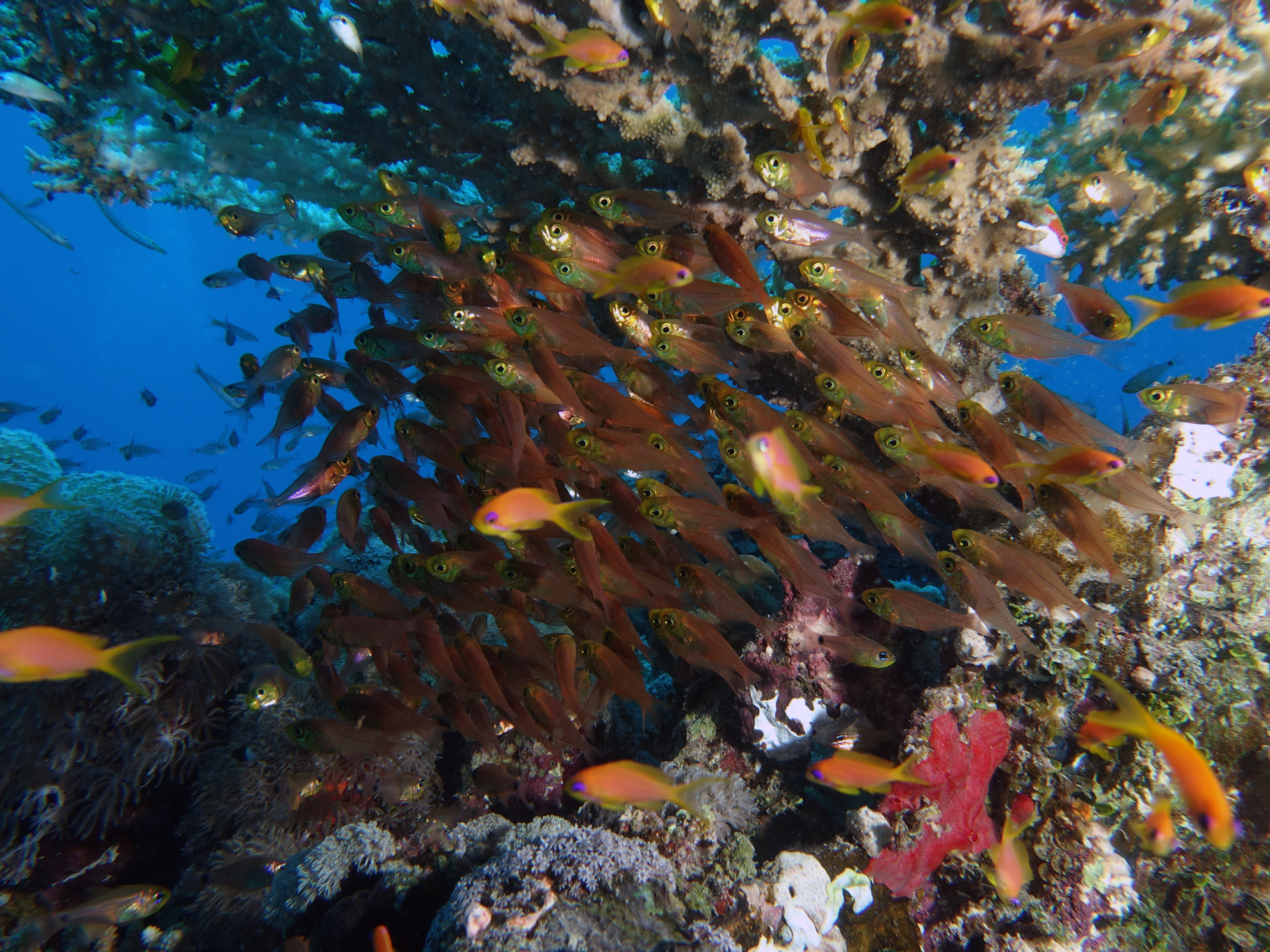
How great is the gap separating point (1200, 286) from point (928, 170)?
1582mm

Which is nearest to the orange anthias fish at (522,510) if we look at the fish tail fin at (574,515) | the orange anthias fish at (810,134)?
the fish tail fin at (574,515)

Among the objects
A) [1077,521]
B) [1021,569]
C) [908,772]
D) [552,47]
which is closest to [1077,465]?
[1077,521]

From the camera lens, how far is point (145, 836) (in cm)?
505

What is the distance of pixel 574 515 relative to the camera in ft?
9.81

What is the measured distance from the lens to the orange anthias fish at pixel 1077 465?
2609 mm

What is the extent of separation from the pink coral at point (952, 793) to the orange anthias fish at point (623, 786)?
2.05m

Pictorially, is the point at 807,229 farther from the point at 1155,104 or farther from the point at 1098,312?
the point at 1155,104

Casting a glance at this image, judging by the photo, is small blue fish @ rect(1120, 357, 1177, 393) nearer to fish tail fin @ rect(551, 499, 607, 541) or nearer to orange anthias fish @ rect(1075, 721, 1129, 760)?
orange anthias fish @ rect(1075, 721, 1129, 760)

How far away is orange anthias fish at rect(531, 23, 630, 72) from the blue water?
81448 mm

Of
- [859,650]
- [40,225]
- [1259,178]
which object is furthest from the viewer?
[40,225]

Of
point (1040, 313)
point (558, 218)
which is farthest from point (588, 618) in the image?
point (1040, 313)

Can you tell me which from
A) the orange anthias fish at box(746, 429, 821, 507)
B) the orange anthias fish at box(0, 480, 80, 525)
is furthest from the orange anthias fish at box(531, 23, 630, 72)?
the orange anthias fish at box(0, 480, 80, 525)

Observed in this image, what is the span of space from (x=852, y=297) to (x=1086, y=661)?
283cm

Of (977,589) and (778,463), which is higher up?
(778,463)
